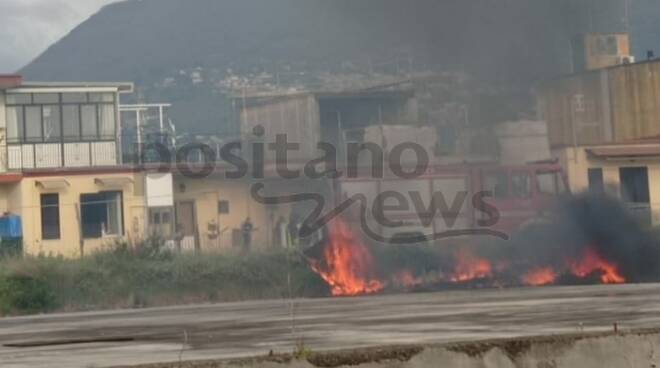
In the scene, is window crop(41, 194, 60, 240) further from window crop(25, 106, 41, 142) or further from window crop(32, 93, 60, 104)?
window crop(32, 93, 60, 104)

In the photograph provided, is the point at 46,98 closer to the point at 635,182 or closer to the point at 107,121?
the point at 107,121

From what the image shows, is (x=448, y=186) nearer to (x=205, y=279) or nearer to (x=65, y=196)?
(x=205, y=279)

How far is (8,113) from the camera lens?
59.7m

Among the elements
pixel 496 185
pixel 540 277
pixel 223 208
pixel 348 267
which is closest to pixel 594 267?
pixel 540 277

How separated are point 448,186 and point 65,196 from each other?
18879 mm

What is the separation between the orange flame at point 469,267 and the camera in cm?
4094

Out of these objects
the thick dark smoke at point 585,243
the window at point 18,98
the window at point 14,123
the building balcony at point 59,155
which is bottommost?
the thick dark smoke at point 585,243

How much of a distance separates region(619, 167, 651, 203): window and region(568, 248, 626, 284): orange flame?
16725 mm

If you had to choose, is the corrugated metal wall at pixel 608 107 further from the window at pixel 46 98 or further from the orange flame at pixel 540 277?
the orange flame at pixel 540 277

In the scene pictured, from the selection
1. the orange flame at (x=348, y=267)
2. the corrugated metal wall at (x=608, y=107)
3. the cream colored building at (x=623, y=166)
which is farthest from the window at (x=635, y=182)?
the orange flame at (x=348, y=267)

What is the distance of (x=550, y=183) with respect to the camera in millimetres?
44781

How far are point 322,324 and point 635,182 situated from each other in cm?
3677

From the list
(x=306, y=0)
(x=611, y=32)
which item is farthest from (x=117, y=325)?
(x=611, y=32)

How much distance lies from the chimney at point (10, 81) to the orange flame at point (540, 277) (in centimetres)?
2714
